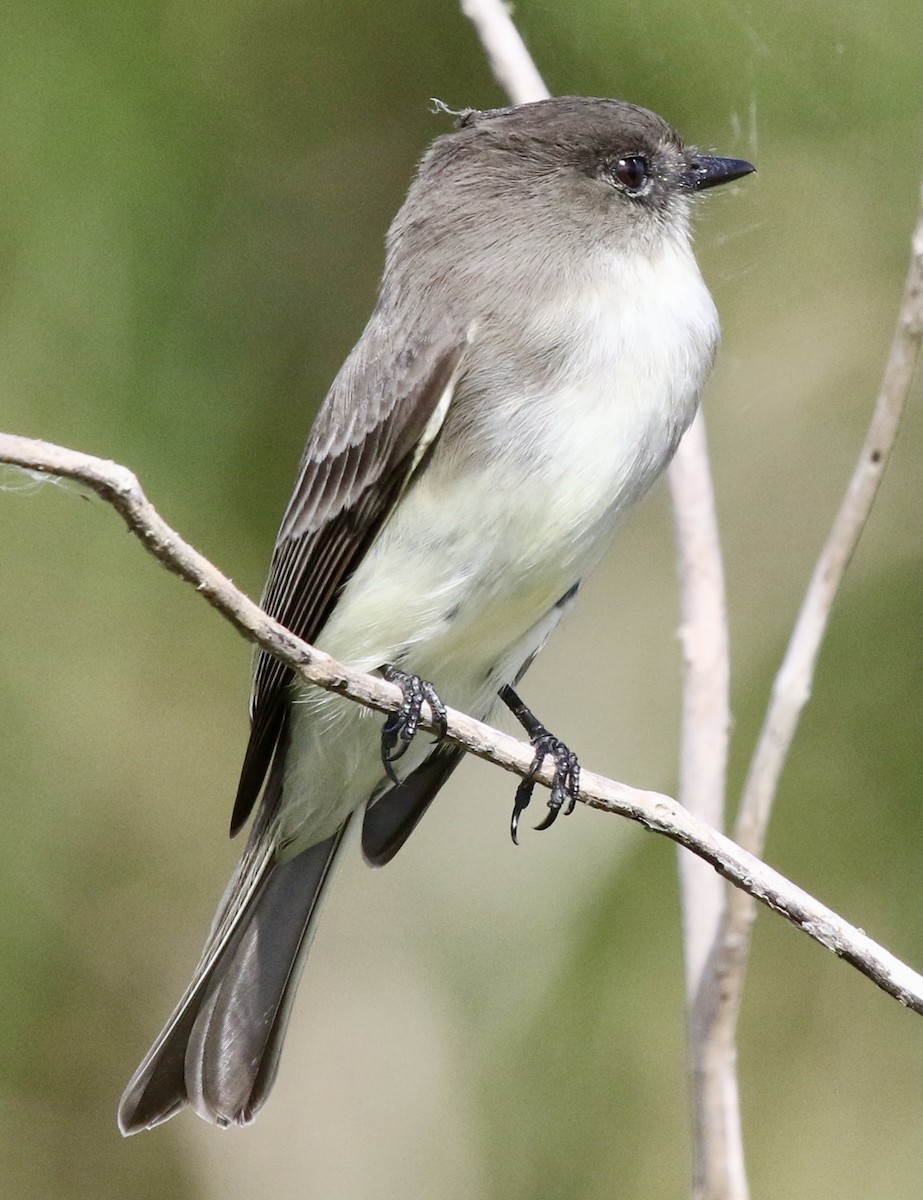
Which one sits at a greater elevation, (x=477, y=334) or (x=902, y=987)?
(x=477, y=334)

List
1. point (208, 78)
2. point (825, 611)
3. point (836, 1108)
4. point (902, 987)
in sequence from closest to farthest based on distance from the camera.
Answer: point (902, 987), point (825, 611), point (836, 1108), point (208, 78)

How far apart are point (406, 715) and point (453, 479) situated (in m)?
0.39

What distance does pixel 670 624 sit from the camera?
3.55 meters

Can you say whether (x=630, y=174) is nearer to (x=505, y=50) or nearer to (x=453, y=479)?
(x=505, y=50)

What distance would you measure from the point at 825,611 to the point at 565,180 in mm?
883

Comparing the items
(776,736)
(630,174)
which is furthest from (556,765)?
(630,174)

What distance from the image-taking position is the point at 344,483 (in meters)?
2.52

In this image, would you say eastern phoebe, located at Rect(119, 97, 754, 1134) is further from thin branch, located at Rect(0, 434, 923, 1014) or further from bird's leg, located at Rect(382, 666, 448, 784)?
thin branch, located at Rect(0, 434, 923, 1014)

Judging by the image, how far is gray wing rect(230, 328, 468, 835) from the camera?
2400 millimetres

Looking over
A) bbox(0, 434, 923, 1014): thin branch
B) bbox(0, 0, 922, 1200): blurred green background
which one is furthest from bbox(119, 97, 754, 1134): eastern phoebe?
bbox(0, 0, 922, 1200): blurred green background

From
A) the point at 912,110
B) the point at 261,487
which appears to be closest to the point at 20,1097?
the point at 261,487

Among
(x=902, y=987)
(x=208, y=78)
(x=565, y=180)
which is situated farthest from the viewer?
(x=208, y=78)

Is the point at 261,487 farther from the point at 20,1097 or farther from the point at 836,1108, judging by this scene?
the point at 836,1108

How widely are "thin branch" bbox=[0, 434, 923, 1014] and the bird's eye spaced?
1.10m
